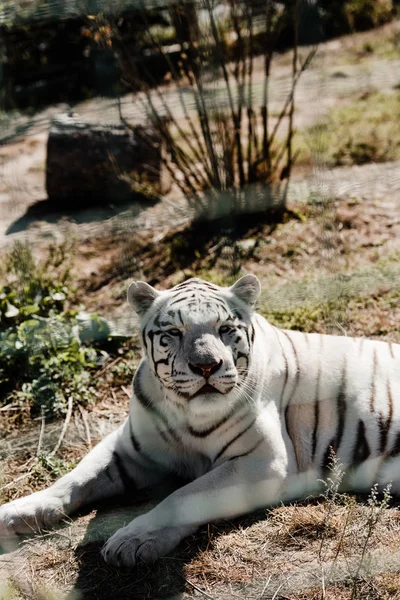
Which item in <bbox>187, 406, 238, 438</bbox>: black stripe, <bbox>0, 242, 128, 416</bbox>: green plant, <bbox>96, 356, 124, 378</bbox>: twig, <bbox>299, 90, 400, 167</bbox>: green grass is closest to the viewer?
<bbox>187, 406, 238, 438</bbox>: black stripe

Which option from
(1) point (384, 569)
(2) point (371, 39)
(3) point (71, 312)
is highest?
(2) point (371, 39)

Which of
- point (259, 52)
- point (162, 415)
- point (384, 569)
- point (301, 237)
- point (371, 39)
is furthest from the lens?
point (371, 39)

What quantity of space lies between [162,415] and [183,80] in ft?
6.71

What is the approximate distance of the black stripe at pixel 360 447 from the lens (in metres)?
2.03

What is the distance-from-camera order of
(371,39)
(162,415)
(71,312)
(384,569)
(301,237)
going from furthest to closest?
1. (371,39)
2. (301,237)
3. (71,312)
4. (162,415)
5. (384,569)

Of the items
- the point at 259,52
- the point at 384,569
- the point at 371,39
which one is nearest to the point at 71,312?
the point at 384,569

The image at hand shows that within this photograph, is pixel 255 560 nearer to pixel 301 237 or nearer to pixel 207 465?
pixel 207 465

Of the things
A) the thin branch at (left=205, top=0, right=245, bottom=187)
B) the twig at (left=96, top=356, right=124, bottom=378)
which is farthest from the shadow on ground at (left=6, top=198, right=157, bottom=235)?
the twig at (left=96, top=356, right=124, bottom=378)

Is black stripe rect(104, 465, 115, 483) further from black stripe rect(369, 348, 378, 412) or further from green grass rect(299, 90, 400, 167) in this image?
green grass rect(299, 90, 400, 167)

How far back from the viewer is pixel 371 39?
6266 mm

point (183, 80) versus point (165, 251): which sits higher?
point (183, 80)

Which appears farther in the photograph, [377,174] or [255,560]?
[377,174]

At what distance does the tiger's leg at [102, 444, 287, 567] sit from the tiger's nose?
0.84ft

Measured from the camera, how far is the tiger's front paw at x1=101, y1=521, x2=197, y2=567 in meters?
1.74
